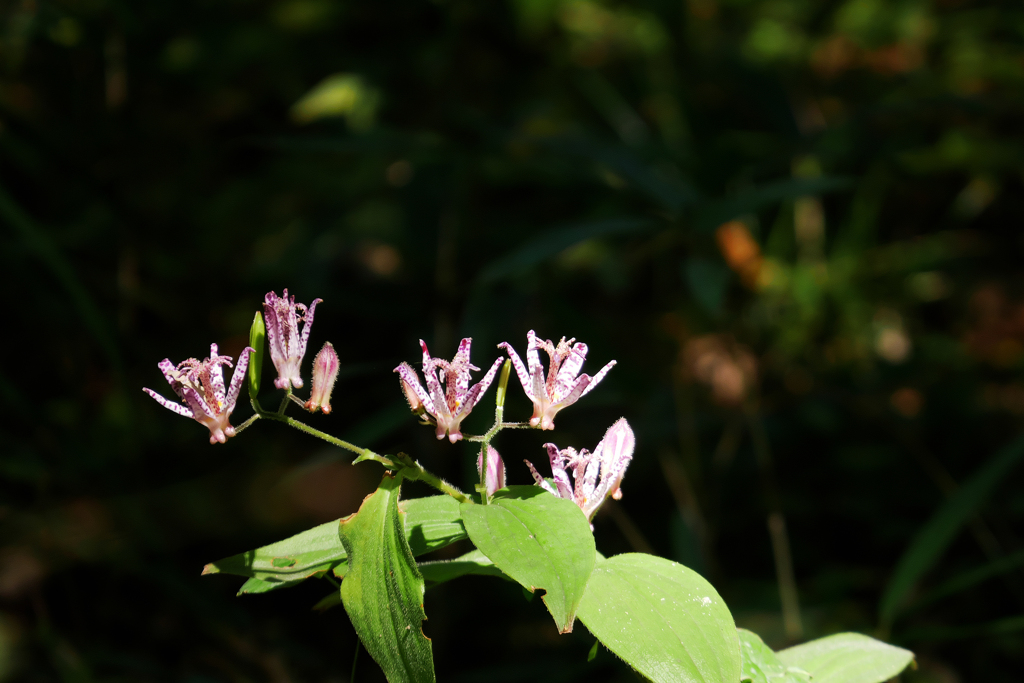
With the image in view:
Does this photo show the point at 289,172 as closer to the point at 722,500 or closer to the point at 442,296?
the point at 442,296

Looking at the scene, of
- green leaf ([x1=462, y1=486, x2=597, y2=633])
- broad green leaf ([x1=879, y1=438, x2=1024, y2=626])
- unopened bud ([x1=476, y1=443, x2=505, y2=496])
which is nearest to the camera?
green leaf ([x1=462, y1=486, x2=597, y2=633])

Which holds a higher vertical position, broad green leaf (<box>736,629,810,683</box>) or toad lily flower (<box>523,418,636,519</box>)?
toad lily flower (<box>523,418,636,519</box>)

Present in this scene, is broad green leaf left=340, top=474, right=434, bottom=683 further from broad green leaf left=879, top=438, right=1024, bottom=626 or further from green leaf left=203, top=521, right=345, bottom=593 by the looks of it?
broad green leaf left=879, top=438, right=1024, bottom=626

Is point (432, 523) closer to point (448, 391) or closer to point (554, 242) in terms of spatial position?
point (448, 391)

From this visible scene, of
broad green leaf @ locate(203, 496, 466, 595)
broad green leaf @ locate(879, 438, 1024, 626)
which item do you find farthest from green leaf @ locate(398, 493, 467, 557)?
broad green leaf @ locate(879, 438, 1024, 626)

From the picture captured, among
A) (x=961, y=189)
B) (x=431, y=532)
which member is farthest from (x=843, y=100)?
(x=431, y=532)

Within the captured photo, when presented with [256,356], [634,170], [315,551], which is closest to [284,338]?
[256,356]

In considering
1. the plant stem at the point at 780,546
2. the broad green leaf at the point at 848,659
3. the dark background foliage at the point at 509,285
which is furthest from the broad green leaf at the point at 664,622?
the plant stem at the point at 780,546
